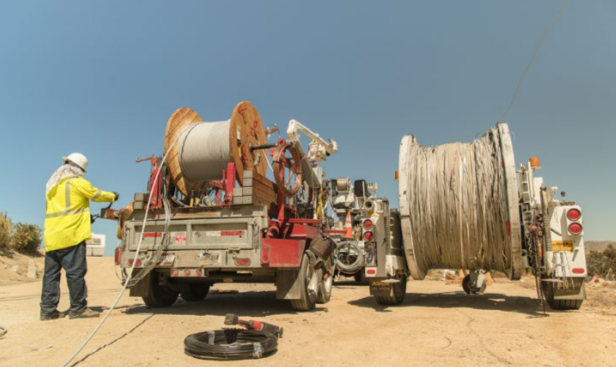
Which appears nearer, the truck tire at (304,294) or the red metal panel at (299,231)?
the truck tire at (304,294)

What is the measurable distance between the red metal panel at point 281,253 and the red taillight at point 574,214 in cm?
405

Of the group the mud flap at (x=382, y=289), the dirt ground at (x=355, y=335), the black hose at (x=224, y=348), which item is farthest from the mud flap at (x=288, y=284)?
the black hose at (x=224, y=348)

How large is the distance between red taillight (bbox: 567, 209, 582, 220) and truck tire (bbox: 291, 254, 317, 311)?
401cm

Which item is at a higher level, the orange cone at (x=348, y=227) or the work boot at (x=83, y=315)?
the orange cone at (x=348, y=227)

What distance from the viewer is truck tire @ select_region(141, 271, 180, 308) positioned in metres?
6.93

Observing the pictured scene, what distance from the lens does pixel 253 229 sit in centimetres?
590

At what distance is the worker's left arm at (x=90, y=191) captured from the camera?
604 cm

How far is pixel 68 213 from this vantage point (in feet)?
19.5

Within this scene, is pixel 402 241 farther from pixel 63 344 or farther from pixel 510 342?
pixel 63 344

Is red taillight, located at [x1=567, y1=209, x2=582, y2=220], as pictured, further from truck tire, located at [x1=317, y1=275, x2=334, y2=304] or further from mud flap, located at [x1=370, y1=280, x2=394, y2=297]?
truck tire, located at [x1=317, y1=275, x2=334, y2=304]

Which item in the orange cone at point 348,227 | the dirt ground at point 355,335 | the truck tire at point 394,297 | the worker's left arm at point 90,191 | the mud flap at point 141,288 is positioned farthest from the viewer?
the orange cone at point 348,227

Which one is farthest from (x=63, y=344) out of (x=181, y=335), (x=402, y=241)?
(x=402, y=241)

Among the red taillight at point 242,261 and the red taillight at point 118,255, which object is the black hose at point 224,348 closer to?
the red taillight at point 242,261

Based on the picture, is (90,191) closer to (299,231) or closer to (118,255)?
(118,255)
